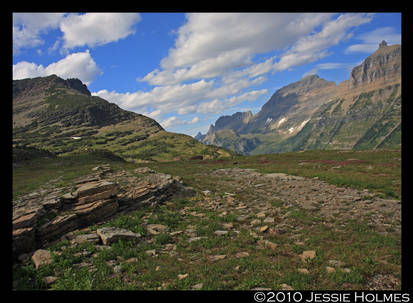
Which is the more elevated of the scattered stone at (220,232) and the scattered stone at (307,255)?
the scattered stone at (307,255)

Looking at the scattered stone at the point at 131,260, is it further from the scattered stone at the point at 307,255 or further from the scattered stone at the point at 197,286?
the scattered stone at the point at 307,255

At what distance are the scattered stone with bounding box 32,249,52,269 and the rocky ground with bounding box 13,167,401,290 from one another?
36 mm

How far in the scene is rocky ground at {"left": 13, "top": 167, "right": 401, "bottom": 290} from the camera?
8273mm

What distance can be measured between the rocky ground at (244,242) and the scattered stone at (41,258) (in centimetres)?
4

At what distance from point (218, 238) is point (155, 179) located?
1403 cm


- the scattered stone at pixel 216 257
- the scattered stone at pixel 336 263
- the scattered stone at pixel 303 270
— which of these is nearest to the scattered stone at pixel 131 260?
the scattered stone at pixel 216 257

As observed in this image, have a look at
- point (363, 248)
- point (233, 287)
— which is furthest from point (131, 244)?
point (363, 248)

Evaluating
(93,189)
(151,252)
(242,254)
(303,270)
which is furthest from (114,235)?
(303,270)

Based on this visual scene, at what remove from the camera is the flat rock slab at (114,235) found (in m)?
11.9

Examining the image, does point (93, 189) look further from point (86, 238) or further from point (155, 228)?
point (155, 228)

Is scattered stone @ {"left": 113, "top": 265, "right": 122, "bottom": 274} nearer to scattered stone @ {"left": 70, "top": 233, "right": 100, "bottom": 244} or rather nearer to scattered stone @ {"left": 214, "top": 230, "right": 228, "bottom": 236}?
scattered stone @ {"left": 70, "top": 233, "right": 100, "bottom": 244}

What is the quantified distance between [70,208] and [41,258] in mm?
5369

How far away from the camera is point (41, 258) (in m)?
9.80
